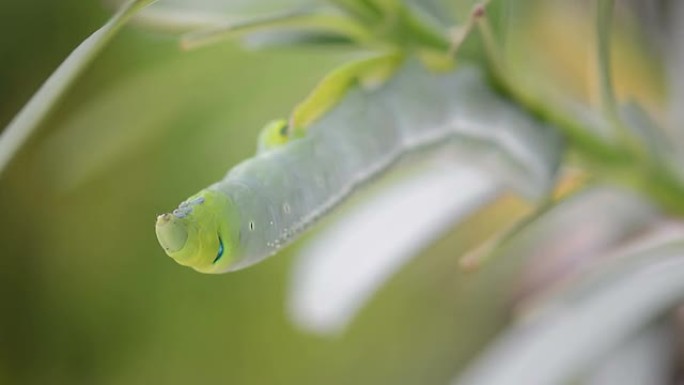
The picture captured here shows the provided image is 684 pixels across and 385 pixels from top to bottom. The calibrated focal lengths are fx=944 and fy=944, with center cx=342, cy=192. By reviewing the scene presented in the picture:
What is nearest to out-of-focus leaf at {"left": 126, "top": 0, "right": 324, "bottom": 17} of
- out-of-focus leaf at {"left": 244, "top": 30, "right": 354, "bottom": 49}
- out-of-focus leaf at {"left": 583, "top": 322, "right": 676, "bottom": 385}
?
out-of-focus leaf at {"left": 244, "top": 30, "right": 354, "bottom": 49}

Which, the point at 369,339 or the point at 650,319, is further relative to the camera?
the point at 369,339

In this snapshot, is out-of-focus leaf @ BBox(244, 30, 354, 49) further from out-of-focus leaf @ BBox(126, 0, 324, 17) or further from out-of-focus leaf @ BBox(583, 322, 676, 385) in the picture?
out-of-focus leaf @ BBox(583, 322, 676, 385)

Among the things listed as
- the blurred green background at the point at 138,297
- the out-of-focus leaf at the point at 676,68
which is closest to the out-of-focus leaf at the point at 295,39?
the out-of-focus leaf at the point at 676,68

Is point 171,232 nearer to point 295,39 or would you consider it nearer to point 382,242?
point 295,39

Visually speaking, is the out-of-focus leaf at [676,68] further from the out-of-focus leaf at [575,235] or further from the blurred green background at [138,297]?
the blurred green background at [138,297]

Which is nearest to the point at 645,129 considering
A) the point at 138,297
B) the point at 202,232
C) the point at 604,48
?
the point at 604,48

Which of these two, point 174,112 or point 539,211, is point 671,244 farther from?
point 174,112

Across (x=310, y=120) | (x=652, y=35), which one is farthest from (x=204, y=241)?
(x=652, y=35)
